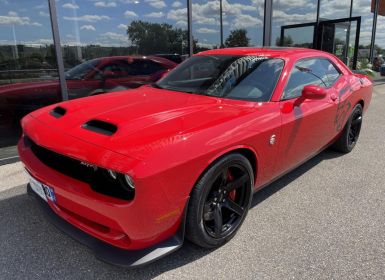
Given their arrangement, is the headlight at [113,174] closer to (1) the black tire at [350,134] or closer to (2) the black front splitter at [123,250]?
(2) the black front splitter at [123,250]

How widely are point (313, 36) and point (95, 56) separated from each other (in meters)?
8.96

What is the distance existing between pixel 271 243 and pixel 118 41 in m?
4.84

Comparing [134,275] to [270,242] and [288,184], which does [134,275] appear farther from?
A: [288,184]

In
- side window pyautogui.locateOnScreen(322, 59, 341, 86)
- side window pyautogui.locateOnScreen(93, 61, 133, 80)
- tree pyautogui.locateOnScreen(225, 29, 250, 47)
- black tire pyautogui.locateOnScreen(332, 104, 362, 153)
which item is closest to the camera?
side window pyautogui.locateOnScreen(322, 59, 341, 86)

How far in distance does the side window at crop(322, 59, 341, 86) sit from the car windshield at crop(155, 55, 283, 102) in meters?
1.04

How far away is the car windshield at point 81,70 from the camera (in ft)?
17.7

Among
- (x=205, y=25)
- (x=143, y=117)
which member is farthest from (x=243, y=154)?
(x=205, y=25)

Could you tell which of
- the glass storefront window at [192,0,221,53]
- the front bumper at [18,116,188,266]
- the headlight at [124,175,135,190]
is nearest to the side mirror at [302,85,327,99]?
the front bumper at [18,116,188,266]

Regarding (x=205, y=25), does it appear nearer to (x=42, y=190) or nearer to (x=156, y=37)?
(x=156, y=37)

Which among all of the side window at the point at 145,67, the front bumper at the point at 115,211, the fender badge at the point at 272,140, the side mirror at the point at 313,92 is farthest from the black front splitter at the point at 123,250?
the side window at the point at 145,67

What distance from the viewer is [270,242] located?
255 cm

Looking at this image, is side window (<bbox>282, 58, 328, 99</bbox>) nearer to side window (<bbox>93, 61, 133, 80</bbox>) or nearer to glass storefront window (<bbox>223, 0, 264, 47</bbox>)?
side window (<bbox>93, 61, 133, 80</bbox>)

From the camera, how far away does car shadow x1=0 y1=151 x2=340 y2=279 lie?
2207 millimetres

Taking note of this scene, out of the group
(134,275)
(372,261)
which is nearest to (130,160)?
(134,275)
